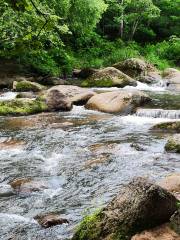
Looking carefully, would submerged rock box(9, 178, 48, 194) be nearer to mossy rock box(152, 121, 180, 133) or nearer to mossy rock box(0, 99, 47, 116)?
mossy rock box(152, 121, 180, 133)

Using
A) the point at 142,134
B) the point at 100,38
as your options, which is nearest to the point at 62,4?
the point at 100,38

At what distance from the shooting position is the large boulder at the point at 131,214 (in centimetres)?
527

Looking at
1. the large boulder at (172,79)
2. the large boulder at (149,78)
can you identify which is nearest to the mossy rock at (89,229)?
the large boulder at (172,79)

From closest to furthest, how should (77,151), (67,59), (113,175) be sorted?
(113,175)
(77,151)
(67,59)

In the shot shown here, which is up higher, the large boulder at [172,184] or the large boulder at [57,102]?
the large boulder at [57,102]

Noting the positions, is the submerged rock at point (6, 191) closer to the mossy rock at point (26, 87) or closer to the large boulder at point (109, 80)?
the mossy rock at point (26, 87)

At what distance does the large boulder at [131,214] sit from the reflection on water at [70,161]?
0.97 metres

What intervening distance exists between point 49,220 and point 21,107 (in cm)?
1074

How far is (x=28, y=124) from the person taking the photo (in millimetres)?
15070

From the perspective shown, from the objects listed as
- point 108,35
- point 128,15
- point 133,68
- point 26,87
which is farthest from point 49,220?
point 108,35

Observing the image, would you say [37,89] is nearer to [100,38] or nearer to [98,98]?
[98,98]

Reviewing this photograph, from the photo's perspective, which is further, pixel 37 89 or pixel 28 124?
pixel 37 89

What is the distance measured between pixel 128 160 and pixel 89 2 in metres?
21.1

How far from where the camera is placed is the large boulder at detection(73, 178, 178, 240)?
527 cm
